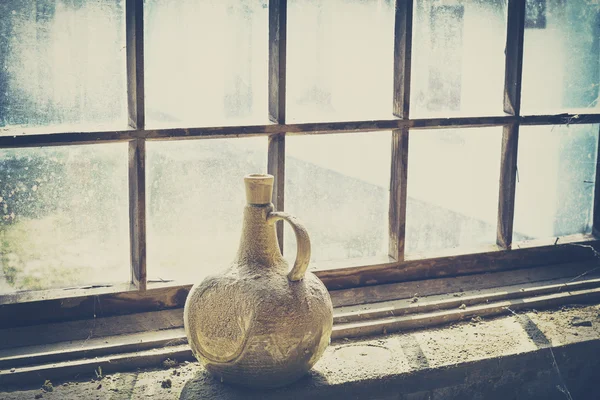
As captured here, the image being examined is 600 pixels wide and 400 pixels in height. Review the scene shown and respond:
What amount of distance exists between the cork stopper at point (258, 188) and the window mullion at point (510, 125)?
2.90 ft

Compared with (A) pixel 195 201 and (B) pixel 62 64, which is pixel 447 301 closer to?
(A) pixel 195 201

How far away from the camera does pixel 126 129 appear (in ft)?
5.28

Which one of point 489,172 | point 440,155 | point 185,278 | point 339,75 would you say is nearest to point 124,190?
point 185,278

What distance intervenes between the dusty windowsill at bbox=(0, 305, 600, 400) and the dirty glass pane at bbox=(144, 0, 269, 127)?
59 centimetres

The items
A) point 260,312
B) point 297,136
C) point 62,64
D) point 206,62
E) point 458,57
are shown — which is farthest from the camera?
point 458,57

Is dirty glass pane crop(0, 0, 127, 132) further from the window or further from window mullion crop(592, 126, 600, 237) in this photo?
window mullion crop(592, 126, 600, 237)

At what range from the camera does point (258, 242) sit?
4.78ft

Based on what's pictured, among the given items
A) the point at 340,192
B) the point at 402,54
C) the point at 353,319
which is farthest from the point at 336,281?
the point at 402,54

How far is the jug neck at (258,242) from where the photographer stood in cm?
145

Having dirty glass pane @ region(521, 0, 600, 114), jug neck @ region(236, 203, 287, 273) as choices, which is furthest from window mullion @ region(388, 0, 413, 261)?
jug neck @ region(236, 203, 287, 273)

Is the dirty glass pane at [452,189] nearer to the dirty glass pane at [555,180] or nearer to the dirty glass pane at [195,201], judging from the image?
the dirty glass pane at [555,180]

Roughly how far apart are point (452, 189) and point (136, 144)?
3.01ft

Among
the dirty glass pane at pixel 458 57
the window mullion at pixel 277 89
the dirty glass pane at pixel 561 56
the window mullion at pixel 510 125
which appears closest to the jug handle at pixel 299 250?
the window mullion at pixel 277 89

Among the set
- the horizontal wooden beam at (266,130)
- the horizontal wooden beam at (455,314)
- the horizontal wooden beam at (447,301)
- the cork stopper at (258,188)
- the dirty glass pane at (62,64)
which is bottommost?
the horizontal wooden beam at (455,314)
